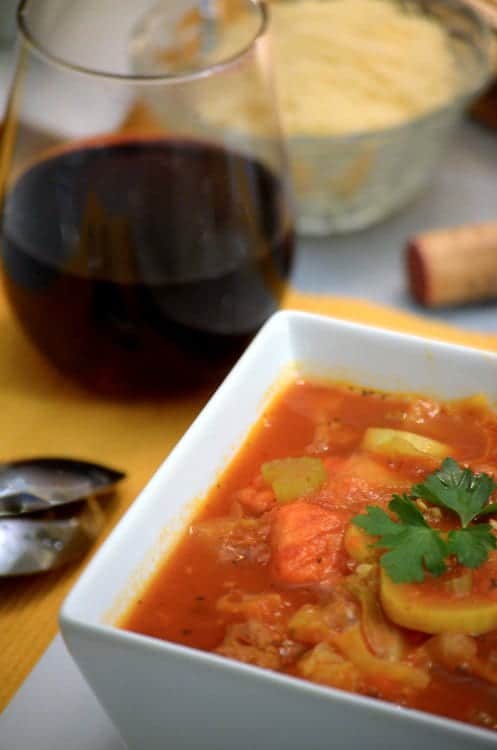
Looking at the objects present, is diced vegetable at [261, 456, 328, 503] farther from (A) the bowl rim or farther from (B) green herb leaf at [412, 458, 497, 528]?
(A) the bowl rim

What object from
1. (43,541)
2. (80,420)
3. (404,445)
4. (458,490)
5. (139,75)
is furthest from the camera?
(80,420)

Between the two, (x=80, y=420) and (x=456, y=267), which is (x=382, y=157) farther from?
(x=80, y=420)

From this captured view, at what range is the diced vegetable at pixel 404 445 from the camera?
4.69ft

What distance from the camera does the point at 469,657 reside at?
3.81 ft

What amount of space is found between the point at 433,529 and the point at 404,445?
198 millimetres

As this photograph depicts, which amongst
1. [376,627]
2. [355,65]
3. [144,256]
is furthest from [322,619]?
[355,65]

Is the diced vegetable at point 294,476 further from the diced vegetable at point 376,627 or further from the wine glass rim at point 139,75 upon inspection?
the wine glass rim at point 139,75

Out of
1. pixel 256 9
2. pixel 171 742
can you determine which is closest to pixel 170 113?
pixel 256 9

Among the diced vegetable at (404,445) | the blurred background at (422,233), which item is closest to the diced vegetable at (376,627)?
the diced vegetable at (404,445)

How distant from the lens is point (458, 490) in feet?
4.26

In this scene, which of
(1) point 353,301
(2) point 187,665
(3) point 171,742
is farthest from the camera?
(1) point 353,301

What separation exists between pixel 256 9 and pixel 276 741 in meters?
1.25

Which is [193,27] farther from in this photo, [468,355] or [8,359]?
[468,355]

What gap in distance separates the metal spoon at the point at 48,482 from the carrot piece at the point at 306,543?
434 mm
